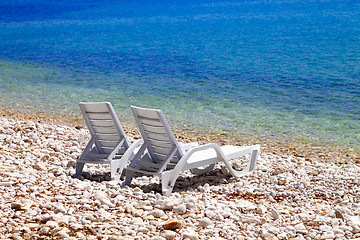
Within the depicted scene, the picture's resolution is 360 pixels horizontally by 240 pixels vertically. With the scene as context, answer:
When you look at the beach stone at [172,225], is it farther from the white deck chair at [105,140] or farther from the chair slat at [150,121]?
the white deck chair at [105,140]

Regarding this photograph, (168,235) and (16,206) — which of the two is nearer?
(168,235)

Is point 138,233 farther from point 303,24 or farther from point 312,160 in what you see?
point 303,24

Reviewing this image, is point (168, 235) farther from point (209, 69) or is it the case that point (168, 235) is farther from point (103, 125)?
point (209, 69)

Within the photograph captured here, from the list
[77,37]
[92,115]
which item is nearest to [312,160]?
[92,115]

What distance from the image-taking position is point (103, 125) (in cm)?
674

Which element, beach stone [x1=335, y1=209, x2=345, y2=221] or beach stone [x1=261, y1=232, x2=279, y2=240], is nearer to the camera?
beach stone [x1=261, y1=232, x2=279, y2=240]

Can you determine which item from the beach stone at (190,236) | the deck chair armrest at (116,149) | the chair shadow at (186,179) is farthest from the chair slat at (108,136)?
the beach stone at (190,236)

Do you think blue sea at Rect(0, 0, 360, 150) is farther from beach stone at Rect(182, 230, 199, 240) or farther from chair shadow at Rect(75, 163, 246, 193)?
beach stone at Rect(182, 230, 199, 240)

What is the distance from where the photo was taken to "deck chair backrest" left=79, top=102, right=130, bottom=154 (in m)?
6.57

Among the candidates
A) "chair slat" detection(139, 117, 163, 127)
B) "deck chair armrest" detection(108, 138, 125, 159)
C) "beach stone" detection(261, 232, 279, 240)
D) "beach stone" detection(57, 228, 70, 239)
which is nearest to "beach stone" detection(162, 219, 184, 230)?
"beach stone" detection(261, 232, 279, 240)

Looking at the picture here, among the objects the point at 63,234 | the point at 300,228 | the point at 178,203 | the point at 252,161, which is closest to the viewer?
the point at 63,234

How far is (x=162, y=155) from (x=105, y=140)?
41.3 inches

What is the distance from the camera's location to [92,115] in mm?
6734

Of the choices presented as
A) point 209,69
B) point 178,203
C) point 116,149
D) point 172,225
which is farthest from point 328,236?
point 209,69
